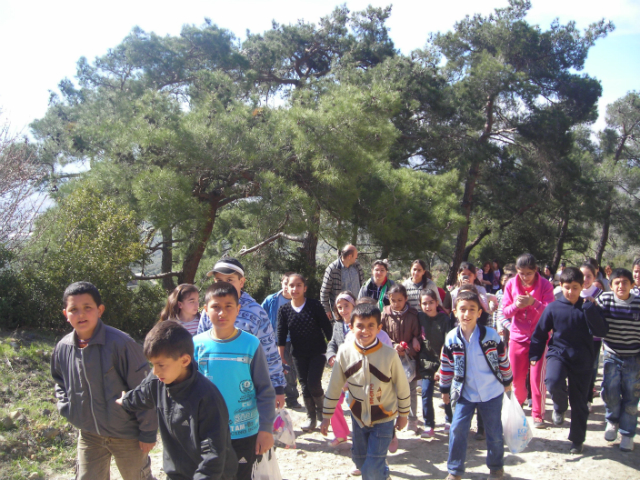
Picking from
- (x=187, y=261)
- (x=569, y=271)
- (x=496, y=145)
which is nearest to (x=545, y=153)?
(x=496, y=145)

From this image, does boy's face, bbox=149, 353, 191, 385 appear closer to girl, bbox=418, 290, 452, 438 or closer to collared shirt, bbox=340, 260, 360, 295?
girl, bbox=418, 290, 452, 438

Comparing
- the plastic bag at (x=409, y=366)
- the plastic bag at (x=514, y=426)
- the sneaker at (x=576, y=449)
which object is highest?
the plastic bag at (x=409, y=366)

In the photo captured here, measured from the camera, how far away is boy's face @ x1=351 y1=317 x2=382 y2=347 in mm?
2973

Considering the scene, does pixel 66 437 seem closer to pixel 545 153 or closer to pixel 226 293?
pixel 226 293

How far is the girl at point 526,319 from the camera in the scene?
14.7 ft

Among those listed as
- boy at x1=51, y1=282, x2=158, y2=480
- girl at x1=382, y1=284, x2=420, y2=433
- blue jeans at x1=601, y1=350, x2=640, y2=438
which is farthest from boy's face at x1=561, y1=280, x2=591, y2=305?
boy at x1=51, y1=282, x2=158, y2=480

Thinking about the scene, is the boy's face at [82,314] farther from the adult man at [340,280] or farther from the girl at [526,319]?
the girl at [526,319]

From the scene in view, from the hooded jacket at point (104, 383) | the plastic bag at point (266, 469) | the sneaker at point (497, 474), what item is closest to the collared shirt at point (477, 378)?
the sneaker at point (497, 474)

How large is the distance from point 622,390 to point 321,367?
8.47 ft

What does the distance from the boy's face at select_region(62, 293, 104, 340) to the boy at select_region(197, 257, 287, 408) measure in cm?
69

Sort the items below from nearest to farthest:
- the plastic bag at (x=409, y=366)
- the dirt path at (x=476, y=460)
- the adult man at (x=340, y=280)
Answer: the dirt path at (x=476, y=460) < the plastic bag at (x=409, y=366) < the adult man at (x=340, y=280)

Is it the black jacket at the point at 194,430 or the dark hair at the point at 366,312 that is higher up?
the dark hair at the point at 366,312

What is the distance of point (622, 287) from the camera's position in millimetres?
3951

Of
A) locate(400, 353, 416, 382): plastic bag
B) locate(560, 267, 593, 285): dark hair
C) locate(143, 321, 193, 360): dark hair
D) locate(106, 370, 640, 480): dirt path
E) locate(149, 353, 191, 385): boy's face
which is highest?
locate(560, 267, 593, 285): dark hair
